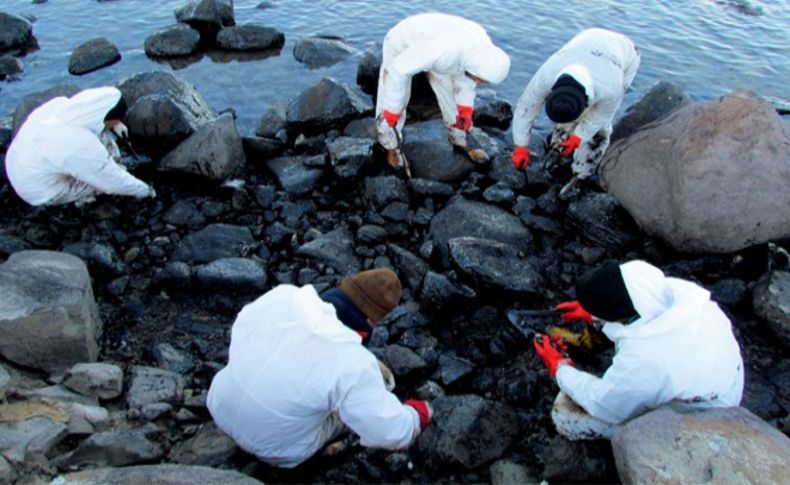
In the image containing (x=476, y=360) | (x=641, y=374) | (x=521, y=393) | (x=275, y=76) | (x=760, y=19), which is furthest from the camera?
(x=760, y=19)

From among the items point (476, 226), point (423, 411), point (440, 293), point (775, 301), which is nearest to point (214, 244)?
point (440, 293)

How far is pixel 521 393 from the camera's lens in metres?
4.94

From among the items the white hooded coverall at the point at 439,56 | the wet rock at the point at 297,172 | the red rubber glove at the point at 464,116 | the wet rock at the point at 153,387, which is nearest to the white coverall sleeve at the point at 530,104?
the white hooded coverall at the point at 439,56

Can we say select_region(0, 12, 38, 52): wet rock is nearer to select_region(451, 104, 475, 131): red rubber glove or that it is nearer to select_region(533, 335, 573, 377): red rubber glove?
select_region(451, 104, 475, 131): red rubber glove

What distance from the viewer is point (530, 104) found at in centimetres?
675

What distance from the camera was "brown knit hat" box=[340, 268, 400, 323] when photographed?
3799 mm

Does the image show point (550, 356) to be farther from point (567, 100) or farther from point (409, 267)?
point (567, 100)

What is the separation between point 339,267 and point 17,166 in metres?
3.41

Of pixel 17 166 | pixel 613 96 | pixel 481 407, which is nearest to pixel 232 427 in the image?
pixel 481 407

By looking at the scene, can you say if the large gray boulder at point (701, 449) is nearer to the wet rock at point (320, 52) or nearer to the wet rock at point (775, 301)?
the wet rock at point (775, 301)

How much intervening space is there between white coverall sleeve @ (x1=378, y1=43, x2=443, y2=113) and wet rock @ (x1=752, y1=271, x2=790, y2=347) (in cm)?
383

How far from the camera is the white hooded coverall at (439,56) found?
664 cm

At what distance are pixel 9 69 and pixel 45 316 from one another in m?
8.10

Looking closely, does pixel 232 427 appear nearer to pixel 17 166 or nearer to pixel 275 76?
pixel 17 166
